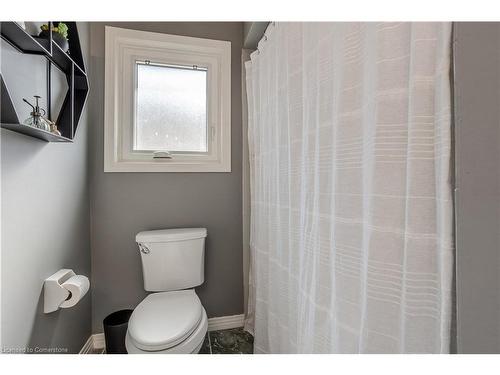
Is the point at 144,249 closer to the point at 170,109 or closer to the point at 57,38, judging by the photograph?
the point at 170,109

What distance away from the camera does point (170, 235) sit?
58.0 inches

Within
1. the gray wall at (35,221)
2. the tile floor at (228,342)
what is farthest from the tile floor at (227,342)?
the gray wall at (35,221)

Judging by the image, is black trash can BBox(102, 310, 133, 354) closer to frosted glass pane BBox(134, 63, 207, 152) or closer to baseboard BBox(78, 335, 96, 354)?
baseboard BBox(78, 335, 96, 354)

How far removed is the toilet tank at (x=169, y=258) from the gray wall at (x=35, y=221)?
0.37 meters

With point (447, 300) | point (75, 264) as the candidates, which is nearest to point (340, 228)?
point (447, 300)

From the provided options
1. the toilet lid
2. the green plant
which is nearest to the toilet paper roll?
the toilet lid

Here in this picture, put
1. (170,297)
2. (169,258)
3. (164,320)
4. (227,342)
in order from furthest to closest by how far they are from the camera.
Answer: (227,342) < (169,258) < (170,297) < (164,320)

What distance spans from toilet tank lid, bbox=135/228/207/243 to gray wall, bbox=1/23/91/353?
0.35 meters

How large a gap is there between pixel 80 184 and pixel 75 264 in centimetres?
45

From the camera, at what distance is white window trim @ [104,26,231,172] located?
1.55 meters

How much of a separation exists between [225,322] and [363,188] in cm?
151

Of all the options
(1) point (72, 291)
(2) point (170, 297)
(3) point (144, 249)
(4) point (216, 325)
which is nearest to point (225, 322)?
(4) point (216, 325)

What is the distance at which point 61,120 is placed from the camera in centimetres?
115
